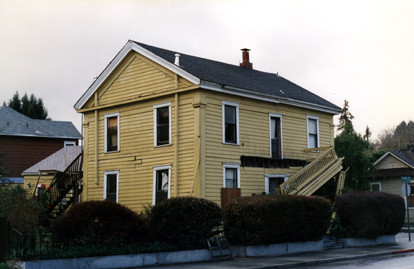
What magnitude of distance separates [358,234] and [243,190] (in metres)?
5.71

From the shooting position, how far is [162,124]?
2738 centimetres

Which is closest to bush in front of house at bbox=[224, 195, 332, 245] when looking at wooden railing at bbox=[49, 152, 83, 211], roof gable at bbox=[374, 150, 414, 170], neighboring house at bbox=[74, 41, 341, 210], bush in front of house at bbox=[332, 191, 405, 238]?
neighboring house at bbox=[74, 41, 341, 210]

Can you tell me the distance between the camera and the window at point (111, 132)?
29578mm

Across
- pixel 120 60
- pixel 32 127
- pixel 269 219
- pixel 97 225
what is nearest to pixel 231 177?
pixel 269 219

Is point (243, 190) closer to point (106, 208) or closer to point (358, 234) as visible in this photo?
point (358, 234)

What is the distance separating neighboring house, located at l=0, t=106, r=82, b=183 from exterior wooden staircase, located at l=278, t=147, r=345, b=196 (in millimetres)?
28077

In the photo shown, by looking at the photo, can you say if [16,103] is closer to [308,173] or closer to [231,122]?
[231,122]

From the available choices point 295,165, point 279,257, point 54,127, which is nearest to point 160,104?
point 295,165

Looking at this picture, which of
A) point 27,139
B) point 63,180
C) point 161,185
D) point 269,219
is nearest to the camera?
point 269,219

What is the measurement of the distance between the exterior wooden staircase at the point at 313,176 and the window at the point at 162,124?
6.01m

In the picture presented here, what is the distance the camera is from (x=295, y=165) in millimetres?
30000

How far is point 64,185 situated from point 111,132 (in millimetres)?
3784

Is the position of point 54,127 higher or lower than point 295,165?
higher

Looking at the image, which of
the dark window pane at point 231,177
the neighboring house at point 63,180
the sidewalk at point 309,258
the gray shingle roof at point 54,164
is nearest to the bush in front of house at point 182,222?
the sidewalk at point 309,258
